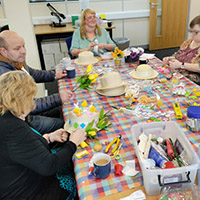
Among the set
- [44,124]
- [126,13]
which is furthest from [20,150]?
[126,13]

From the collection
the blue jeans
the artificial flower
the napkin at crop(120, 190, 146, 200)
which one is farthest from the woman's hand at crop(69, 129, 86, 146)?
the artificial flower

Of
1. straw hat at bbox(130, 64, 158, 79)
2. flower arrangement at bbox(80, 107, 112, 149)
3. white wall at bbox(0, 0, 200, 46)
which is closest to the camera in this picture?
flower arrangement at bbox(80, 107, 112, 149)

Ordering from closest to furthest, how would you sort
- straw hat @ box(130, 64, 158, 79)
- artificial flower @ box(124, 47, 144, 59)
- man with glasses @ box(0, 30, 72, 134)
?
1. man with glasses @ box(0, 30, 72, 134)
2. straw hat @ box(130, 64, 158, 79)
3. artificial flower @ box(124, 47, 144, 59)

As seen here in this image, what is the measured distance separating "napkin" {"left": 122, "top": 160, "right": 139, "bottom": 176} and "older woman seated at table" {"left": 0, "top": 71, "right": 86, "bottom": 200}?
287 mm

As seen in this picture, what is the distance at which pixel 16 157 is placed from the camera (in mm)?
945

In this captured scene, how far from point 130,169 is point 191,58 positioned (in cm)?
160

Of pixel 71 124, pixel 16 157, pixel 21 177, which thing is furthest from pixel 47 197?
pixel 71 124

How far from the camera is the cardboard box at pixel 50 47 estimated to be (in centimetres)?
399

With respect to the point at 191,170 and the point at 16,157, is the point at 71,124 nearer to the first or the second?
the point at 16,157

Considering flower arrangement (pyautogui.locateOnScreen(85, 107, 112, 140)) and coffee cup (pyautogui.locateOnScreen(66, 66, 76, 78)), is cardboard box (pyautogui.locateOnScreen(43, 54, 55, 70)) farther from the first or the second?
flower arrangement (pyautogui.locateOnScreen(85, 107, 112, 140))

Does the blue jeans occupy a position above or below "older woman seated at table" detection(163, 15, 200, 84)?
below

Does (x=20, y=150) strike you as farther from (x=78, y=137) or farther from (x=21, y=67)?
(x=21, y=67)

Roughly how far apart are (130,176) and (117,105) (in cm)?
68

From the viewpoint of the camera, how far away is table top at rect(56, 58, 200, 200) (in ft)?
2.95
